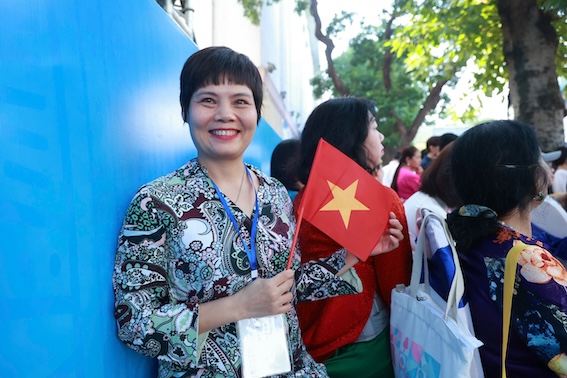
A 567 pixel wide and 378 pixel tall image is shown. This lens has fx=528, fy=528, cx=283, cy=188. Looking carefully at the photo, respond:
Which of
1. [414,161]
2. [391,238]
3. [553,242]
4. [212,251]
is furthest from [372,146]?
[414,161]

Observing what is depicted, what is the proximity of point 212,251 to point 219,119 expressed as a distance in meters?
0.40

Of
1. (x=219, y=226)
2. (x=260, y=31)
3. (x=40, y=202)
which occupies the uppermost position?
(x=260, y=31)

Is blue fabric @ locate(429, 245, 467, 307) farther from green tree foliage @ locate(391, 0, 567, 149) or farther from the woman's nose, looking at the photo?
green tree foliage @ locate(391, 0, 567, 149)

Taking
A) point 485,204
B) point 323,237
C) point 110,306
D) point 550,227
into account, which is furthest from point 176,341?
point 550,227

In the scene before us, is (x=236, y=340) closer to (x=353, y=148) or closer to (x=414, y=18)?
(x=353, y=148)

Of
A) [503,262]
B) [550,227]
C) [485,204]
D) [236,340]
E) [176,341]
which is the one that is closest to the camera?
[176,341]

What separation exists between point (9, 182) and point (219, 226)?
622 mm

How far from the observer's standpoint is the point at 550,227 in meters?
2.75

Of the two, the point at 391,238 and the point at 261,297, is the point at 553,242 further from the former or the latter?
the point at 261,297

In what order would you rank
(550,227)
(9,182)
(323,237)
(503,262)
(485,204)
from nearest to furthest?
(9,182), (503,262), (485,204), (323,237), (550,227)

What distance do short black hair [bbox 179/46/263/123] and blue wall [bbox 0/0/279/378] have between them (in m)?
0.18

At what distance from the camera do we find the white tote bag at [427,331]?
56.9 inches

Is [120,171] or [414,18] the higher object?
[414,18]

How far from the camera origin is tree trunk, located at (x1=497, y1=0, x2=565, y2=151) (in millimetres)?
5992
